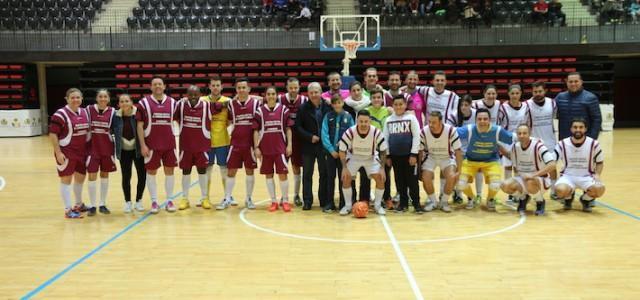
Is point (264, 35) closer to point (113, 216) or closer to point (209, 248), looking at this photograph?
point (113, 216)

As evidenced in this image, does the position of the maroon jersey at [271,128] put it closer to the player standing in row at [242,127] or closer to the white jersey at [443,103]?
the player standing in row at [242,127]

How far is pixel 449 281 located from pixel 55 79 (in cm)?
2493

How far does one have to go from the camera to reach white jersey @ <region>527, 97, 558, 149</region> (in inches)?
304

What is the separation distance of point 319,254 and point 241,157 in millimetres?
2533

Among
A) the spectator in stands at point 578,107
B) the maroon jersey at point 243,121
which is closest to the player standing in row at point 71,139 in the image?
the maroon jersey at point 243,121

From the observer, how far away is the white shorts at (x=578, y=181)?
23.0ft

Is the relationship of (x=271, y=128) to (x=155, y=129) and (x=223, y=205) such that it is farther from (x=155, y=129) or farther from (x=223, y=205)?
(x=155, y=129)

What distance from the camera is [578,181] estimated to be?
7086 millimetres

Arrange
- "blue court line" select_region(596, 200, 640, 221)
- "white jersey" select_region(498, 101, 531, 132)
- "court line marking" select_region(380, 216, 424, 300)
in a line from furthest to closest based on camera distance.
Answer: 1. "white jersey" select_region(498, 101, 531, 132)
2. "blue court line" select_region(596, 200, 640, 221)
3. "court line marking" select_region(380, 216, 424, 300)

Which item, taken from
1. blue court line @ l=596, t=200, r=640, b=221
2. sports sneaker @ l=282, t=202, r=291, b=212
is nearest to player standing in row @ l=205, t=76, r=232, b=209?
sports sneaker @ l=282, t=202, r=291, b=212

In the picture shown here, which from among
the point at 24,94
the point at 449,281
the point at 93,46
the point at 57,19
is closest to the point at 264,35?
the point at 93,46

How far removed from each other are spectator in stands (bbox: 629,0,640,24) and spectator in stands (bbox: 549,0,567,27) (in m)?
2.44

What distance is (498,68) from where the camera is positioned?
2138cm

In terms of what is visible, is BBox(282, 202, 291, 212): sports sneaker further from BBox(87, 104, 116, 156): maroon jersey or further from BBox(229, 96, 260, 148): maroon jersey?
BBox(87, 104, 116, 156): maroon jersey
